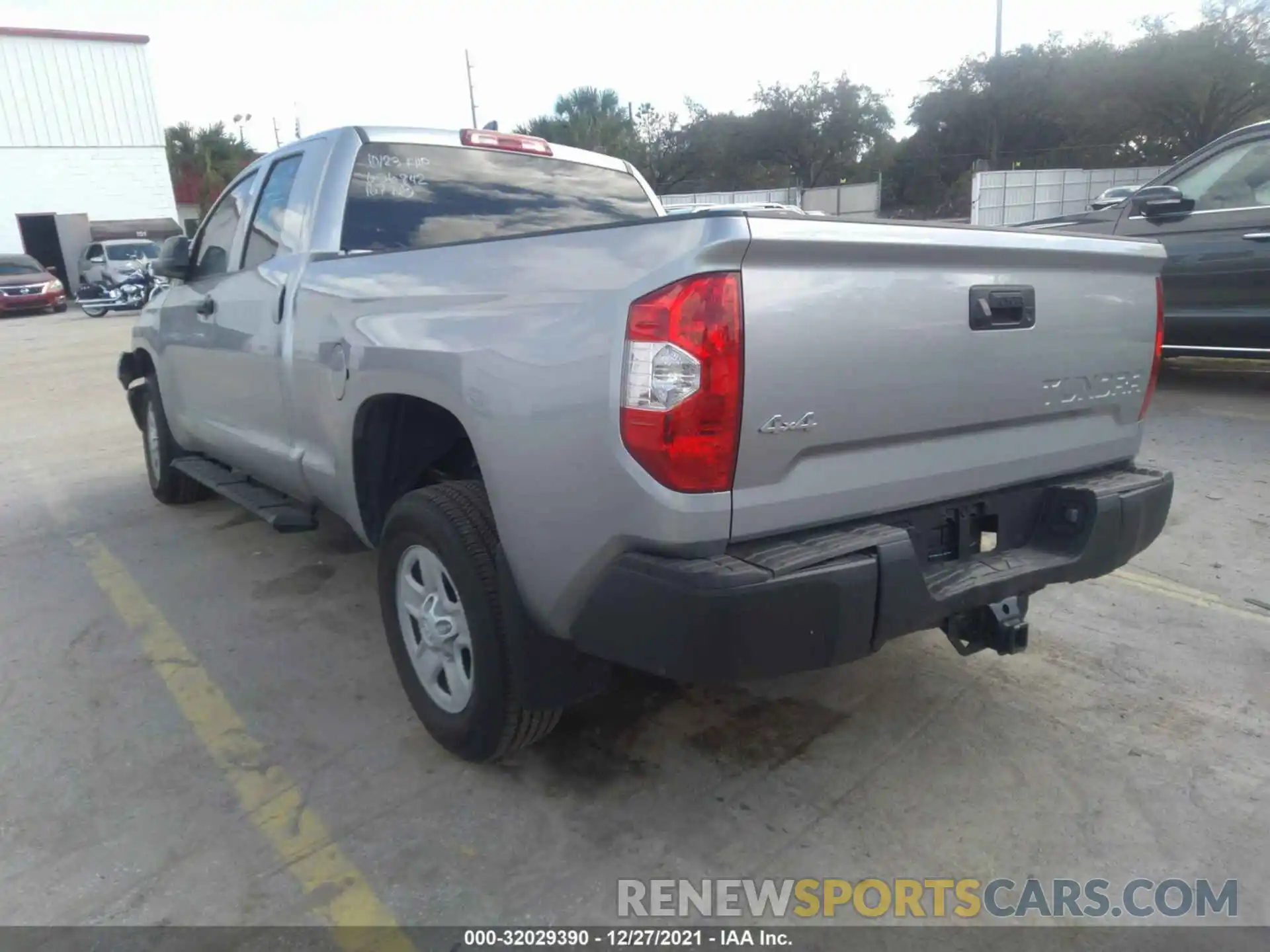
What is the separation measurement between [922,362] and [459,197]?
218cm

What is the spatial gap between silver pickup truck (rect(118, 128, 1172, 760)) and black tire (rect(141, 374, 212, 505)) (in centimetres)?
239

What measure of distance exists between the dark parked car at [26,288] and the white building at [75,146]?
5.98 meters

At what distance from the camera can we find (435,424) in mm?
3098

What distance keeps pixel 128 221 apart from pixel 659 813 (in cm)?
3439

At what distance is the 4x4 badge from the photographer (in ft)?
6.89

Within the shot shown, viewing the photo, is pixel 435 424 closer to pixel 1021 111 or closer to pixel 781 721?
pixel 781 721

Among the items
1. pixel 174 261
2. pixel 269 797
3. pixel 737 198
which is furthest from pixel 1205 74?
pixel 269 797

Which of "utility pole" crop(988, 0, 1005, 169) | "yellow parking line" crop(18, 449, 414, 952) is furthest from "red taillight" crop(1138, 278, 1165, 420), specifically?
"utility pole" crop(988, 0, 1005, 169)

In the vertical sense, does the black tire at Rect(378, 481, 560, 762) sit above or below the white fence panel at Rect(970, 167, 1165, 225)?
below

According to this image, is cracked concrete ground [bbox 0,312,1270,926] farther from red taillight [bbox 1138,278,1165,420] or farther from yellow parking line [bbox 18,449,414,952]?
red taillight [bbox 1138,278,1165,420]

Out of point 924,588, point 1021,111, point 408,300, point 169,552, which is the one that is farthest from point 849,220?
point 1021,111

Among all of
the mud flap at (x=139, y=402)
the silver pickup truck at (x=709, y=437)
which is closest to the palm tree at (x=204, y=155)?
the mud flap at (x=139, y=402)

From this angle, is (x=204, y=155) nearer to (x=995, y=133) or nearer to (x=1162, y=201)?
(x=995, y=133)

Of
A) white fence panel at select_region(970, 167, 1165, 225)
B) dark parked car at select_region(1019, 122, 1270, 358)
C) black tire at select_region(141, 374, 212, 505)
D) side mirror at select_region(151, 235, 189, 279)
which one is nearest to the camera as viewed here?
side mirror at select_region(151, 235, 189, 279)
